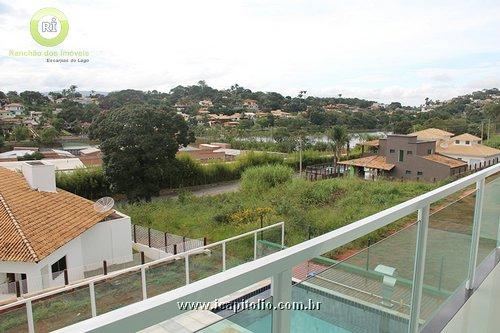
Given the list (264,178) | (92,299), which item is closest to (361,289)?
(92,299)

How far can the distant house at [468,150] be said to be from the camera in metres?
20.9

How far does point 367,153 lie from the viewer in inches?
1080

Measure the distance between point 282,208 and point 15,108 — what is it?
27.3 m

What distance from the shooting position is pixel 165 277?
4742 mm

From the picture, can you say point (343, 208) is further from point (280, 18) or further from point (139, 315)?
point (139, 315)

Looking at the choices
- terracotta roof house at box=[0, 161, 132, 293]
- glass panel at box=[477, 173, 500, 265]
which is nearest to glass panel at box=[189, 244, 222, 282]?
terracotta roof house at box=[0, 161, 132, 293]

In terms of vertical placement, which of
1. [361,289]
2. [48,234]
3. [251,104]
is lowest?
[48,234]

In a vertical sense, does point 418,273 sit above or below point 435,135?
above

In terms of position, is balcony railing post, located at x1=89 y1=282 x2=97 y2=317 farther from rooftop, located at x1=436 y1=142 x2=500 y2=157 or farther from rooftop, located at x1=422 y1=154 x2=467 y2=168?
rooftop, located at x1=436 y1=142 x2=500 y2=157

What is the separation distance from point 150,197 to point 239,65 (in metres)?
13.5

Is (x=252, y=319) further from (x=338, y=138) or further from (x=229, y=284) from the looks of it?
(x=338, y=138)

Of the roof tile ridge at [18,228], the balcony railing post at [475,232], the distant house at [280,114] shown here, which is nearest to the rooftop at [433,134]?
the distant house at [280,114]

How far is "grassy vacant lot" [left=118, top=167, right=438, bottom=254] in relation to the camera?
11172 mm

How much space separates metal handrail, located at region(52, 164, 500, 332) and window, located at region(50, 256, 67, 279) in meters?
8.70
